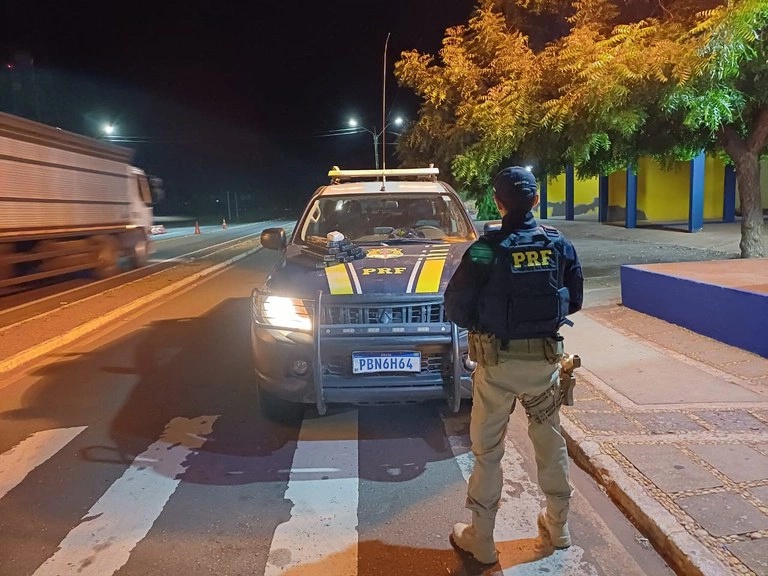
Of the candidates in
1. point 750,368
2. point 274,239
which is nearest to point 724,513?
point 750,368

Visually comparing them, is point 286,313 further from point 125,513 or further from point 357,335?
point 125,513

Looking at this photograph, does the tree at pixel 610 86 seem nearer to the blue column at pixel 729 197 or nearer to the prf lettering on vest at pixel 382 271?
the prf lettering on vest at pixel 382 271

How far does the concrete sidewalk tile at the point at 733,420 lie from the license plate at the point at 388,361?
2118 mm

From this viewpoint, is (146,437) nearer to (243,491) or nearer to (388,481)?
(243,491)

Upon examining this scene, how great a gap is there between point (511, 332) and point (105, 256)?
14.1 meters

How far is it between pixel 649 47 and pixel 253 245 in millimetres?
16744

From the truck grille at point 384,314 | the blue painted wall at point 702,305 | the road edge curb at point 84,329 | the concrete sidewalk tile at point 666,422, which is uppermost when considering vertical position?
the truck grille at point 384,314

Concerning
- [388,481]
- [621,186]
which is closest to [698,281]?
[388,481]

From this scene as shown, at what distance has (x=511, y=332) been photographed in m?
3.01

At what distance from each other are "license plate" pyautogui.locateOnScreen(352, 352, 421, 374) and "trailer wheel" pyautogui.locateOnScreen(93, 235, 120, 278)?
12232 millimetres

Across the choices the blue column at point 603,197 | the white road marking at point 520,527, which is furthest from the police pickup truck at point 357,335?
the blue column at point 603,197

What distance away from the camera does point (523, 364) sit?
3076 millimetres

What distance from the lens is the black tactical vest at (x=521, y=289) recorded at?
3000mm

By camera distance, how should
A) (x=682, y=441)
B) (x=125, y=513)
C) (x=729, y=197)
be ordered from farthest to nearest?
(x=729, y=197), (x=682, y=441), (x=125, y=513)
